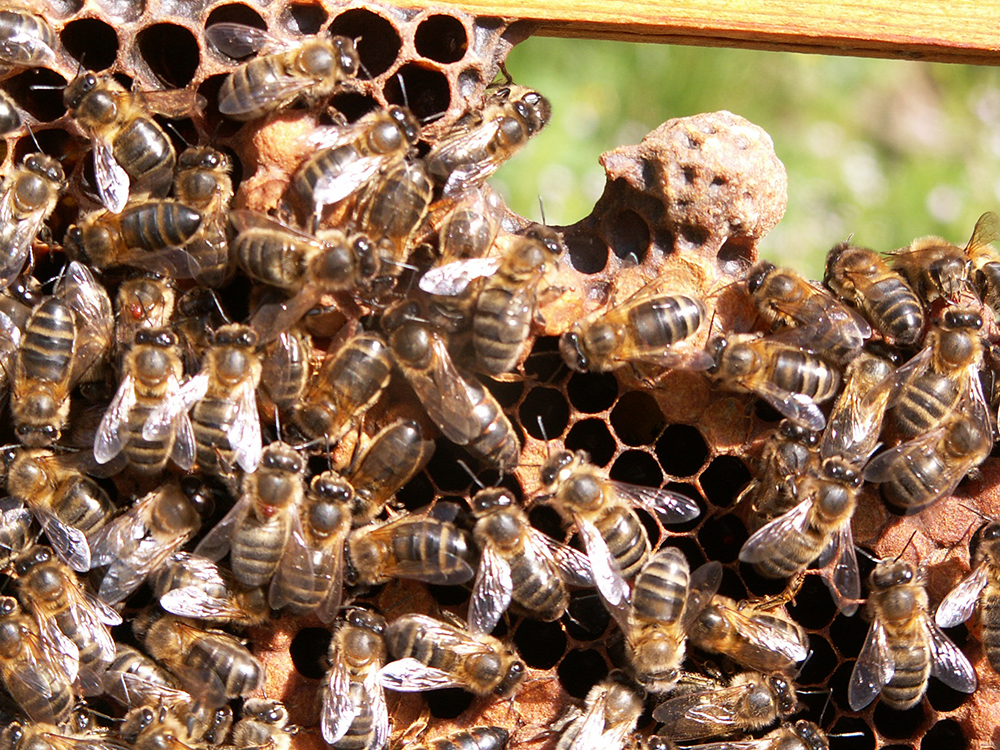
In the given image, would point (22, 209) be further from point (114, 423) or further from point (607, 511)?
point (607, 511)

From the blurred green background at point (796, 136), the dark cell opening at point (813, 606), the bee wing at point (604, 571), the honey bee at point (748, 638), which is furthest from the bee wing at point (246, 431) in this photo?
the blurred green background at point (796, 136)

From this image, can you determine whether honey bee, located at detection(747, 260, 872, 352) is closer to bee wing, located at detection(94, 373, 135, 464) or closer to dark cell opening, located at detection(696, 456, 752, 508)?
dark cell opening, located at detection(696, 456, 752, 508)

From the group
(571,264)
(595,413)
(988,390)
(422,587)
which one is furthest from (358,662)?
(988,390)

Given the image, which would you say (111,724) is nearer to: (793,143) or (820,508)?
(820,508)

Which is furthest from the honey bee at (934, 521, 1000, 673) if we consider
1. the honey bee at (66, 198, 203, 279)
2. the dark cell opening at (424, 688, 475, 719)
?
the honey bee at (66, 198, 203, 279)

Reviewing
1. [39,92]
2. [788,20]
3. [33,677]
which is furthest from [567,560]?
[39,92]

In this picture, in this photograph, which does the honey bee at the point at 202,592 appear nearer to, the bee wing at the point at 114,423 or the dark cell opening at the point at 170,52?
the bee wing at the point at 114,423
